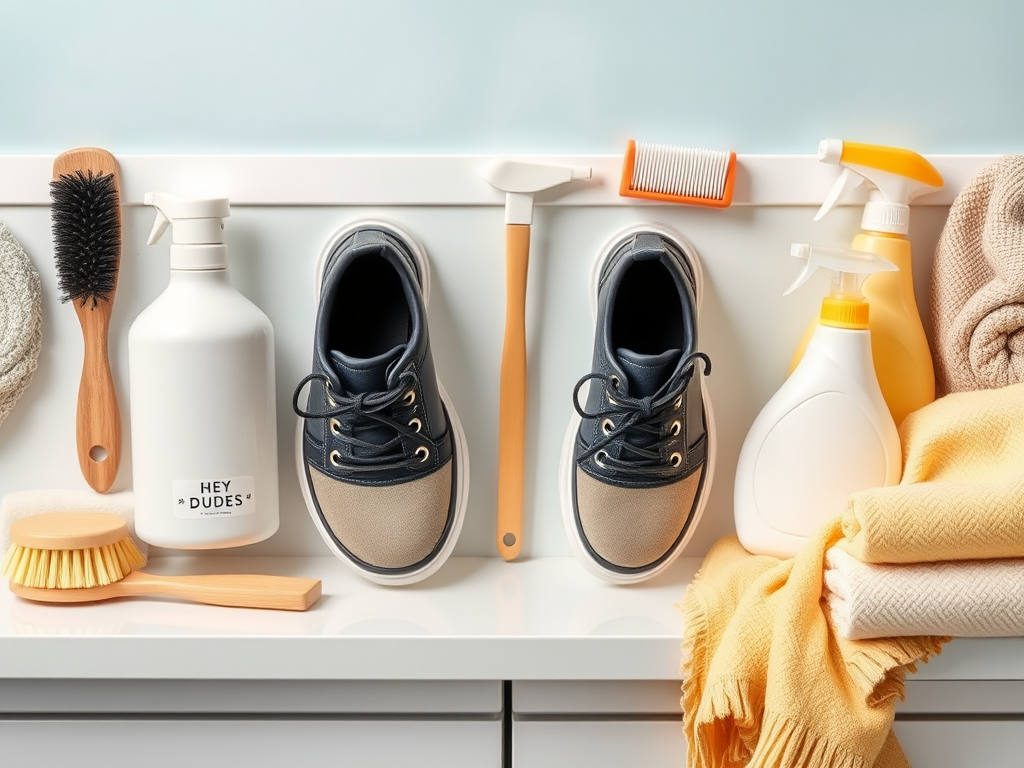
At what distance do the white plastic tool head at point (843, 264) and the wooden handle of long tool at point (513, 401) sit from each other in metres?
0.22

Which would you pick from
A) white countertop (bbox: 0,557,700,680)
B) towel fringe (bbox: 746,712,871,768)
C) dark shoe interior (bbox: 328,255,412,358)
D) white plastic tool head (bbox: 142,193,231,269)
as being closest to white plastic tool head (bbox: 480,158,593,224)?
dark shoe interior (bbox: 328,255,412,358)

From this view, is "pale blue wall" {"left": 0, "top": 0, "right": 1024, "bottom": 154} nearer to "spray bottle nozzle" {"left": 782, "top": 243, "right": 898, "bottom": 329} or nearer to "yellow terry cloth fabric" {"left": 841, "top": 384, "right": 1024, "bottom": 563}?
"spray bottle nozzle" {"left": 782, "top": 243, "right": 898, "bottom": 329}

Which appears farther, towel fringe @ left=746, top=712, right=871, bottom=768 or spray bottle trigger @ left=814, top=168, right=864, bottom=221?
spray bottle trigger @ left=814, top=168, right=864, bottom=221

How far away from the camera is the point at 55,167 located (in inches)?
29.9

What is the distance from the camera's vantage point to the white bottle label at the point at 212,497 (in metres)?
0.72

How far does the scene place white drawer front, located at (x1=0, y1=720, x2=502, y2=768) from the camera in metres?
0.67

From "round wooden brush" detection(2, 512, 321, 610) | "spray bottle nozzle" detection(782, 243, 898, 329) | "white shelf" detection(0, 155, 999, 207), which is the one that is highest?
"white shelf" detection(0, 155, 999, 207)

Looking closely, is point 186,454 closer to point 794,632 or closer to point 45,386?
point 45,386

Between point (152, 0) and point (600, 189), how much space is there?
1.33 feet

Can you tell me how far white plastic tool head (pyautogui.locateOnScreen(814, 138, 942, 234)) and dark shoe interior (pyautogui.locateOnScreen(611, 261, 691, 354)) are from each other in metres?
0.14

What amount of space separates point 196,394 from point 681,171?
43 cm

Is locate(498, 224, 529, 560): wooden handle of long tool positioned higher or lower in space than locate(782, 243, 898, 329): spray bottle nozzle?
lower

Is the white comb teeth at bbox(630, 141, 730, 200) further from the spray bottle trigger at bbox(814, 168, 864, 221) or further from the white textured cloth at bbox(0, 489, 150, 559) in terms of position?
the white textured cloth at bbox(0, 489, 150, 559)

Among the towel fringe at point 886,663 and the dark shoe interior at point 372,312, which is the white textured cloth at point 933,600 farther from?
the dark shoe interior at point 372,312
